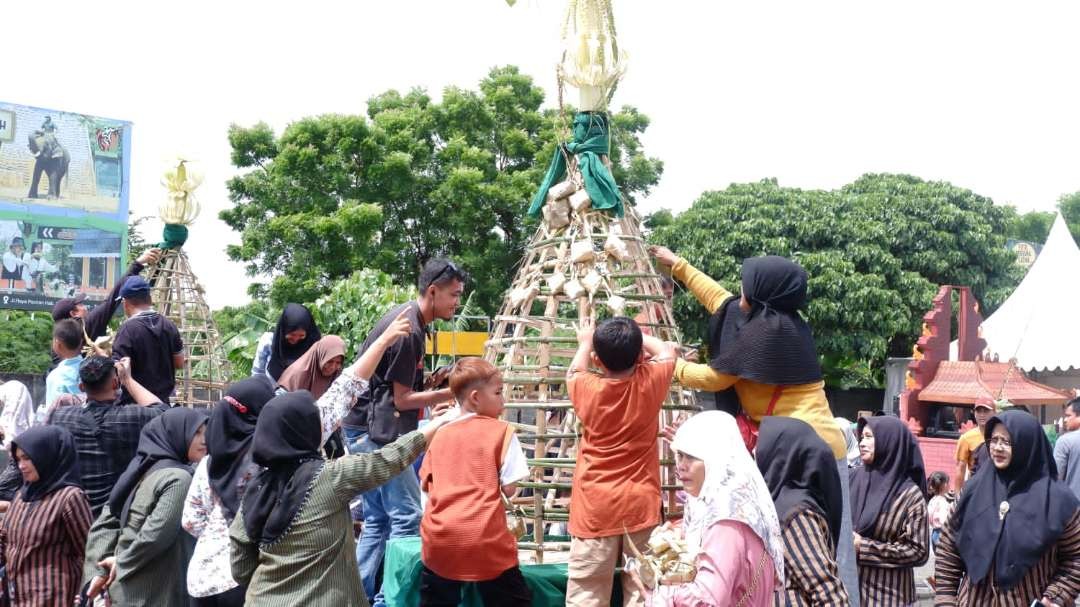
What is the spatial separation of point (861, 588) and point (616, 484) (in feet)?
3.98

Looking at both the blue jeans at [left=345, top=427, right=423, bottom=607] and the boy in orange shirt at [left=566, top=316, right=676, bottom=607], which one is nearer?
the boy in orange shirt at [left=566, top=316, right=676, bottom=607]

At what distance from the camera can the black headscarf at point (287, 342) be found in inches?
231

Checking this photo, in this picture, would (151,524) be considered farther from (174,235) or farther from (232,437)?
(174,235)

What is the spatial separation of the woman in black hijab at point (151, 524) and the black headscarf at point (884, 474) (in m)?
2.85

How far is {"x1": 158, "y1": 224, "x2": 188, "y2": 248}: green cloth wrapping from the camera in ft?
32.8

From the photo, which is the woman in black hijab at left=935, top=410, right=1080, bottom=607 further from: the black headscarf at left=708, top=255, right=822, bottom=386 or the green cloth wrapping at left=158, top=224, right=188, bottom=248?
the green cloth wrapping at left=158, top=224, right=188, bottom=248

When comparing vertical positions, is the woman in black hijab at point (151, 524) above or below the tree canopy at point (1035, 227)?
below

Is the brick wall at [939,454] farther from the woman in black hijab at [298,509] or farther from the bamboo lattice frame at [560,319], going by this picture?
the woman in black hijab at [298,509]

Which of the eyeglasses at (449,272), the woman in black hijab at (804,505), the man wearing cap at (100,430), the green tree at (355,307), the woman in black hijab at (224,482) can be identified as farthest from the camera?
the green tree at (355,307)

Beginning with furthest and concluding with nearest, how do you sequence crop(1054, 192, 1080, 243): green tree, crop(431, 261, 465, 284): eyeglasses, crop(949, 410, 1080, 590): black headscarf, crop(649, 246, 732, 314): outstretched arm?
1. crop(1054, 192, 1080, 243): green tree
2. crop(431, 261, 465, 284): eyeglasses
3. crop(649, 246, 732, 314): outstretched arm
4. crop(949, 410, 1080, 590): black headscarf

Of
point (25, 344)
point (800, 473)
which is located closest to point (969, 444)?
point (800, 473)

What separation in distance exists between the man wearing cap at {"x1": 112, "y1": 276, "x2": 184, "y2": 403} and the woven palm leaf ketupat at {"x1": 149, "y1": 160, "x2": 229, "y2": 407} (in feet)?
11.5

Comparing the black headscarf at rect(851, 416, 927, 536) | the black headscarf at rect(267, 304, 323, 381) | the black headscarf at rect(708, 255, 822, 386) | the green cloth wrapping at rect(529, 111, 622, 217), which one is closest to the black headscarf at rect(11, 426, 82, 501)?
the black headscarf at rect(267, 304, 323, 381)

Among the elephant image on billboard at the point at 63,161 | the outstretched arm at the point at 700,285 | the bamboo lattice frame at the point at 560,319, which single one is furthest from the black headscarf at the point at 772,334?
the elephant image on billboard at the point at 63,161
